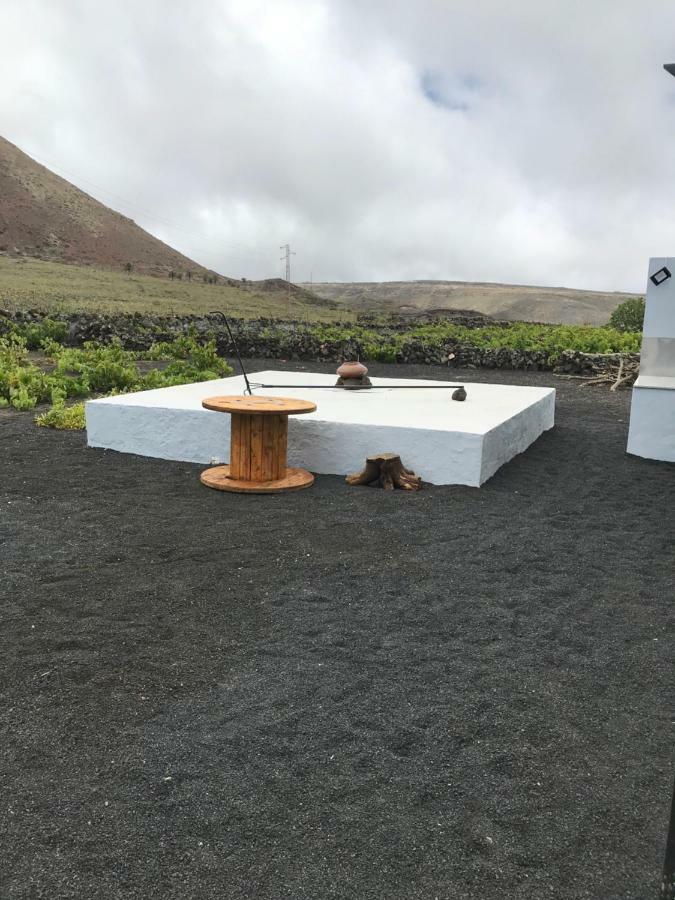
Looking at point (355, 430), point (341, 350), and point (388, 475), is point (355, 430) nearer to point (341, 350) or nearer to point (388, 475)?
point (388, 475)

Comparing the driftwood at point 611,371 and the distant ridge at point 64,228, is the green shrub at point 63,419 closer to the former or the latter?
the driftwood at point 611,371

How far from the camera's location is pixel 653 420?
301 inches

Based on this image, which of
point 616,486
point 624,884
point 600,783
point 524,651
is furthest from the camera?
point 616,486

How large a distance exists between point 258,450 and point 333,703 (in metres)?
3.38

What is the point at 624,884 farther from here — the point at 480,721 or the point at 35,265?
the point at 35,265

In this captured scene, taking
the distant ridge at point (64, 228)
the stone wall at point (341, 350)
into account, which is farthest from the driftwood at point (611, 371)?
the distant ridge at point (64, 228)

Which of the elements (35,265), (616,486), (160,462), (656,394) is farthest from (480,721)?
(35,265)

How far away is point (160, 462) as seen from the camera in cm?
705

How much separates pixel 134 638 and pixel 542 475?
432cm

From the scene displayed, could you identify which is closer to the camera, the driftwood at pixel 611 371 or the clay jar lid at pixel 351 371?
the clay jar lid at pixel 351 371

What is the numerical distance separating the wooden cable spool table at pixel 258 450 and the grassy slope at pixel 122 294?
2968cm

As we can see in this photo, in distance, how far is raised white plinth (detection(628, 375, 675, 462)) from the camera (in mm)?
7555

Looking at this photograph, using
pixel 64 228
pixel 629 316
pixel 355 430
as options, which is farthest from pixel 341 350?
pixel 64 228

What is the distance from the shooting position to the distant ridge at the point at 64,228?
7631cm
